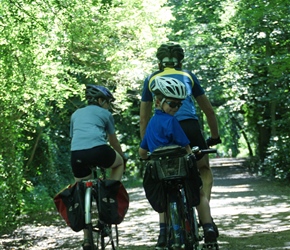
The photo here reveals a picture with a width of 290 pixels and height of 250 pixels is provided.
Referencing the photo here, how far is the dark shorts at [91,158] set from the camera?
7469 mm

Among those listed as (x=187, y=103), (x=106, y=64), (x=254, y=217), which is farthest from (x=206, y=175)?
(x=106, y=64)

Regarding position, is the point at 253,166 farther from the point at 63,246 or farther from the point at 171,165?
the point at 171,165

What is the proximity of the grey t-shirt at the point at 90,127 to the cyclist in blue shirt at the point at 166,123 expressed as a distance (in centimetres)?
101

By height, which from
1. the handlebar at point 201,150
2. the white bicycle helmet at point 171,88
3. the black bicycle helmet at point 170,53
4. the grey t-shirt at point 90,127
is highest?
the black bicycle helmet at point 170,53

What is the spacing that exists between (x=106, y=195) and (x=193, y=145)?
1.20m

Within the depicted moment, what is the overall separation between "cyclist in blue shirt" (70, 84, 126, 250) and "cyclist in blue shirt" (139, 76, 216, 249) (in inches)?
38.4

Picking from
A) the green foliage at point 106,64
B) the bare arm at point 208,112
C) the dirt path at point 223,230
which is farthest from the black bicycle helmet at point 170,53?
the green foliage at point 106,64

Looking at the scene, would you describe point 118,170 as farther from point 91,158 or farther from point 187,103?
point 187,103

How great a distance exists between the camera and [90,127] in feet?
25.0

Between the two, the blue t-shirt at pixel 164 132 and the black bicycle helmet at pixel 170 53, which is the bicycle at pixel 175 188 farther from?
the black bicycle helmet at pixel 170 53

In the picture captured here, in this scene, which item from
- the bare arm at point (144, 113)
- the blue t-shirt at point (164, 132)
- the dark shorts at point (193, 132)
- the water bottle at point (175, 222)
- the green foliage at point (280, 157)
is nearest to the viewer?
the water bottle at point (175, 222)

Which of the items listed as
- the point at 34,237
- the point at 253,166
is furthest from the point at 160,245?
the point at 253,166

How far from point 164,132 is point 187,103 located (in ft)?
2.37

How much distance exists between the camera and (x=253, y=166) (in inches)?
1501
